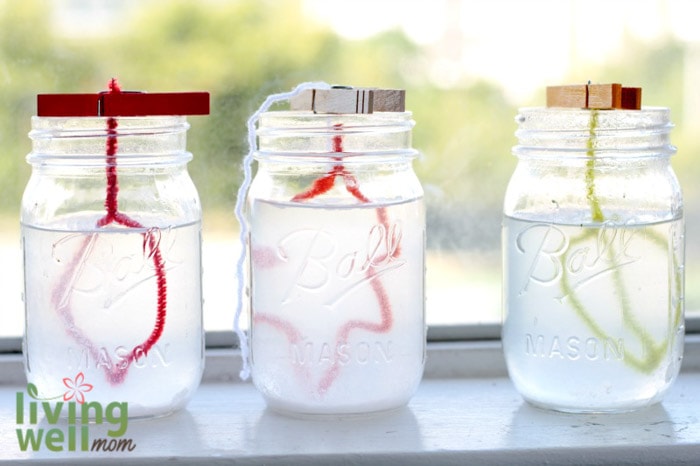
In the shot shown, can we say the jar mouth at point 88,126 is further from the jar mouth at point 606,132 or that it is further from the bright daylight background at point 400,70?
the jar mouth at point 606,132

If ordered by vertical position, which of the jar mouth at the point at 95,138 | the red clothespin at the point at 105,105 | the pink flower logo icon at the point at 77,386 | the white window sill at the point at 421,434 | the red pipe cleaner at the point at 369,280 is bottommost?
the white window sill at the point at 421,434

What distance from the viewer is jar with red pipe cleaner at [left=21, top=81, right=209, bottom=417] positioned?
844 mm

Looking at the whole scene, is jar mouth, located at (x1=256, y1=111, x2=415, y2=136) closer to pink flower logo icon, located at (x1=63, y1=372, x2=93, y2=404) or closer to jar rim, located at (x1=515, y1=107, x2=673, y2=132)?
jar rim, located at (x1=515, y1=107, x2=673, y2=132)

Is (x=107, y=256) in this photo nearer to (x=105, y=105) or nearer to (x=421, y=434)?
(x=105, y=105)

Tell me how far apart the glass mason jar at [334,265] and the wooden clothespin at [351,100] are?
1 cm

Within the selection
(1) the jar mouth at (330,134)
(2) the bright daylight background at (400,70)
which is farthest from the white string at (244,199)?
(2) the bright daylight background at (400,70)

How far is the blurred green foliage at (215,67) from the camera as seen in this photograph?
1.02m

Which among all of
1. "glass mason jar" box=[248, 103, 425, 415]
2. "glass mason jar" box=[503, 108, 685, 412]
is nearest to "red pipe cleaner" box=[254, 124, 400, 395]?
"glass mason jar" box=[248, 103, 425, 415]

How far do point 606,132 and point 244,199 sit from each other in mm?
319

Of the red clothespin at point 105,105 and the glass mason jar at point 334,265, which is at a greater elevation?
the red clothespin at point 105,105

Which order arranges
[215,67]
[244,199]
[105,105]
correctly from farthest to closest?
[215,67], [244,199], [105,105]

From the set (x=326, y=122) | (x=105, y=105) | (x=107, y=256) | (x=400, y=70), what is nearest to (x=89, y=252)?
(x=107, y=256)

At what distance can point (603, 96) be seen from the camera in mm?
862

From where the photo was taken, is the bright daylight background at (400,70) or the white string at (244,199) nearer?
the white string at (244,199)
